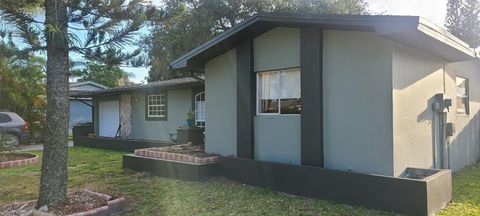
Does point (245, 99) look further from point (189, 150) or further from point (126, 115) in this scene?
point (126, 115)

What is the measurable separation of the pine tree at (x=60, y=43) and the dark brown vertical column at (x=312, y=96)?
128 inches

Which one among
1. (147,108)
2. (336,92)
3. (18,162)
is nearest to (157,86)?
(147,108)

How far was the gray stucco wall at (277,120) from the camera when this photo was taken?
26.2 ft

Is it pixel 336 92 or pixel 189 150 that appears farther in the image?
pixel 189 150

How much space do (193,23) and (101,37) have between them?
1331 cm

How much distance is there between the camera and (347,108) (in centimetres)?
719

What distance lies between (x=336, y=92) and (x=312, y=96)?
47 centimetres

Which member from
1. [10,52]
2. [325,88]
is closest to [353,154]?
[325,88]

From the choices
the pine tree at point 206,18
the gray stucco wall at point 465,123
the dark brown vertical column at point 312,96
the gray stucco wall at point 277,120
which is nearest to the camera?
the dark brown vertical column at point 312,96

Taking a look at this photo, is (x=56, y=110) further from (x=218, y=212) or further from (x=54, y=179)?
(x=218, y=212)

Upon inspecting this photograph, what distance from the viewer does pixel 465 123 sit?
10.4 meters

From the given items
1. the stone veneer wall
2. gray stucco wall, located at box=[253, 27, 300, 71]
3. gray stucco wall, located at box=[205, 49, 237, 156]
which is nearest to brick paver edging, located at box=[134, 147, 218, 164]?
gray stucco wall, located at box=[205, 49, 237, 156]

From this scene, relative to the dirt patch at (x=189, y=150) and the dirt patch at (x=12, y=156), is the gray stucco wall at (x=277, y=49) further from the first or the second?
the dirt patch at (x=12, y=156)

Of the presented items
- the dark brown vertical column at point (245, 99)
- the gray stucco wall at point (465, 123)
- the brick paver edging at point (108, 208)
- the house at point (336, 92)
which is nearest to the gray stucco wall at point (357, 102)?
the house at point (336, 92)
